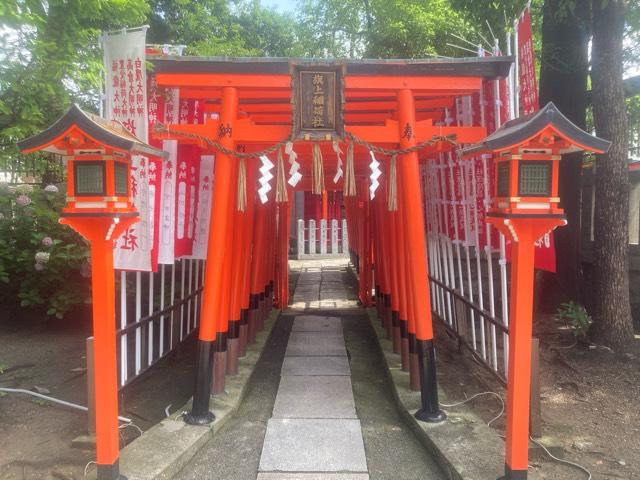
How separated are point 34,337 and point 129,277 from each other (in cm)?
167

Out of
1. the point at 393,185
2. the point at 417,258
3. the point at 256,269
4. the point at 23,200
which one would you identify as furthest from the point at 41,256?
the point at 417,258

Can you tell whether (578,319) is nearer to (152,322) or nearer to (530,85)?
(530,85)

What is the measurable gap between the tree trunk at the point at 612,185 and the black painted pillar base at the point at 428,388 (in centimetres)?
306

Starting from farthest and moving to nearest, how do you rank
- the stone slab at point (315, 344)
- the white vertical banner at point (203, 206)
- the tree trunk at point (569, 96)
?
the tree trunk at point (569, 96) < the stone slab at point (315, 344) < the white vertical banner at point (203, 206)

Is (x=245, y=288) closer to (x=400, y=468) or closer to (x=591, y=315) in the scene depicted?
(x=400, y=468)

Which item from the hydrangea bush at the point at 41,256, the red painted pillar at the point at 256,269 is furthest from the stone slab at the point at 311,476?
the hydrangea bush at the point at 41,256

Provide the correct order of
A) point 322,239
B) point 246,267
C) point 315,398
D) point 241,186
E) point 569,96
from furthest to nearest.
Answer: point 322,239
point 569,96
point 246,267
point 315,398
point 241,186

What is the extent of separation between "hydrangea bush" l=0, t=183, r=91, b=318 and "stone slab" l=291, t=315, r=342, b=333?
3400 millimetres

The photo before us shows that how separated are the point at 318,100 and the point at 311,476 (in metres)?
3.01

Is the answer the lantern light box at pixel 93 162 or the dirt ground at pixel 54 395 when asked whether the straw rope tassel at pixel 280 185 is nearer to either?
the lantern light box at pixel 93 162

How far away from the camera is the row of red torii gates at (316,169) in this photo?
10.8 ft

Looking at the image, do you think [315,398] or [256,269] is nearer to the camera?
[315,398]

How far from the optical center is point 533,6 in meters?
8.02

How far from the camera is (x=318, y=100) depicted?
410 centimetres
